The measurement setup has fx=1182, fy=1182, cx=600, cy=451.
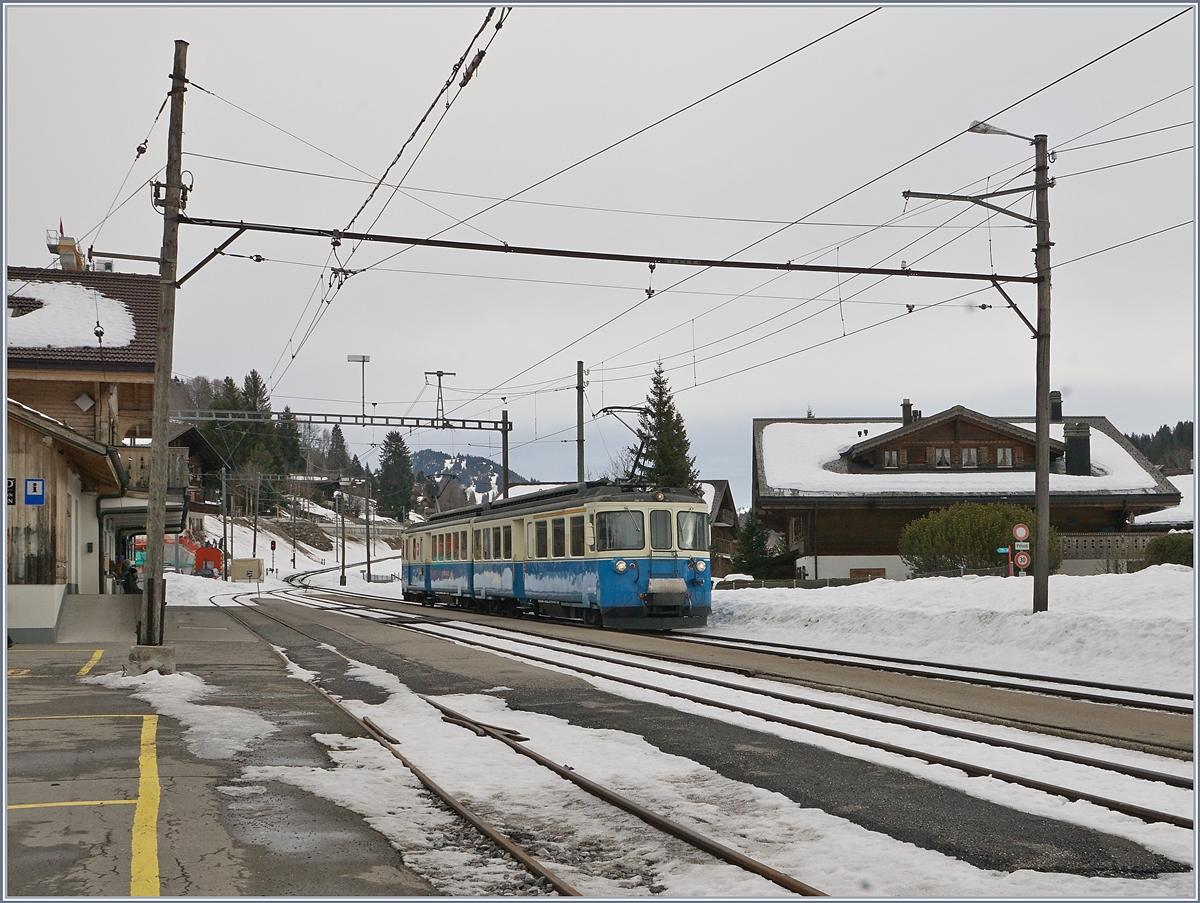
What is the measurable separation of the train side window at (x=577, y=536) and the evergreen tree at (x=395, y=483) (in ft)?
459

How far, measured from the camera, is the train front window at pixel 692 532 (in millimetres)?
25000

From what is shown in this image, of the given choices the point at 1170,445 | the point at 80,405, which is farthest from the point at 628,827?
the point at 1170,445

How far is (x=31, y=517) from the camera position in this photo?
21.6 m

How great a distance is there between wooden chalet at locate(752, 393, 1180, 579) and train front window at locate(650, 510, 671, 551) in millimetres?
21094

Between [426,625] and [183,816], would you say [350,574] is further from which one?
[183,816]

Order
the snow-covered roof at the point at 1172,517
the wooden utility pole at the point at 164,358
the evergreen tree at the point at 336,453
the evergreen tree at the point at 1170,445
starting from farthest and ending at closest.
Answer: the evergreen tree at the point at 336,453 < the evergreen tree at the point at 1170,445 < the snow-covered roof at the point at 1172,517 < the wooden utility pole at the point at 164,358

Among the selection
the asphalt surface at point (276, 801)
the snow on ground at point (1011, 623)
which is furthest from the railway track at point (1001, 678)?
the asphalt surface at point (276, 801)

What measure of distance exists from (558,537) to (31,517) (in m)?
10.5

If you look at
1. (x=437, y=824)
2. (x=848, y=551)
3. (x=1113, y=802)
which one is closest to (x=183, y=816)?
(x=437, y=824)

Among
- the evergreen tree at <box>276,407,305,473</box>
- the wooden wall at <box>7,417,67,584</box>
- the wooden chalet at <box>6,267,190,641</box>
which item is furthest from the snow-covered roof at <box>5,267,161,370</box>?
the evergreen tree at <box>276,407,305,473</box>

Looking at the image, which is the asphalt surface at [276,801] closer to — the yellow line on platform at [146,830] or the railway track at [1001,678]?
the yellow line on platform at [146,830]

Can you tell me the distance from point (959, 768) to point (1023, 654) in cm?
996

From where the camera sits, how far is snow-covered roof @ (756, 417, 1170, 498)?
45.8m

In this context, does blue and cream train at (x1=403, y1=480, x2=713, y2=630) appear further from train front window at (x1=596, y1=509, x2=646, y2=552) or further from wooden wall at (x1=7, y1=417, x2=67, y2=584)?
wooden wall at (x1=7, y1=417, x2=67, y2=584)
